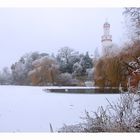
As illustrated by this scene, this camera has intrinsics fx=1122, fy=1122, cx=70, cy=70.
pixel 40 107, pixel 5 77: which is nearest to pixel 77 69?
pixel 40 107

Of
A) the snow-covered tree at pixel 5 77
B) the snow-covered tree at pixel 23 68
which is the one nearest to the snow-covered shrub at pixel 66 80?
the snow-covered tree at pixel 23 68

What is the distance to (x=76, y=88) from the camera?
272 inches

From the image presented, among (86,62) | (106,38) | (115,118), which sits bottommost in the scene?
(115,118)

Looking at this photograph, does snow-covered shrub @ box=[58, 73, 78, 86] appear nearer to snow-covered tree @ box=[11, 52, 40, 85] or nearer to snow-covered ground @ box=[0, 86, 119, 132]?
snow-covered ground @ box=[0, 86, 119, 132]

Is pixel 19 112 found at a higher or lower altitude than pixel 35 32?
lower

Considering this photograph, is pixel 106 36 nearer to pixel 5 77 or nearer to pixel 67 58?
pixel 67 58

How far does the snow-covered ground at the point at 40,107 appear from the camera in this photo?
689 centimetres

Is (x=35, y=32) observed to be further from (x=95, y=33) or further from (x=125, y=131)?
(x=125, y=131)

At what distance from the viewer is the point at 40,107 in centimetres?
690

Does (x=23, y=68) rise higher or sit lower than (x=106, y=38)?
lower

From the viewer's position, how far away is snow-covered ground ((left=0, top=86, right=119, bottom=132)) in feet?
22.6

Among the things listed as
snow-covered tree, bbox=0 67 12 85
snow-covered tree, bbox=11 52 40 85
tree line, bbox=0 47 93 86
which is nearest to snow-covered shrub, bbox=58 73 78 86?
tree line, bbox=0 47 93 86

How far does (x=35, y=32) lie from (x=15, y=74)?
0.29 meters
